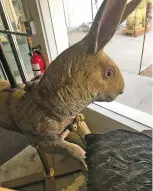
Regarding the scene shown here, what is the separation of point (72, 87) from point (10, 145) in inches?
33.4

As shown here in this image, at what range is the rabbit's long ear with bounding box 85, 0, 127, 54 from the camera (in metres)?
0.37

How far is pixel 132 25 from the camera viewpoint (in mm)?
838

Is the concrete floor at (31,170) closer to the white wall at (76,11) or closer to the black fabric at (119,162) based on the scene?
the black fabric at (119,162)

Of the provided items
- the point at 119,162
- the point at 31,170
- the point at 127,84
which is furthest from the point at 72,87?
the point at 31,170

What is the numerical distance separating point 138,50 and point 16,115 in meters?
0.65

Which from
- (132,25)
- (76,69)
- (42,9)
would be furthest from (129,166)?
(42,9)

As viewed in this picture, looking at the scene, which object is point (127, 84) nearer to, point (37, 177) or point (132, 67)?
point (132, 67)

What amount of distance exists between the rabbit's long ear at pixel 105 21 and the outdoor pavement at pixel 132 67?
0.51 m

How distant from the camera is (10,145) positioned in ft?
3.83

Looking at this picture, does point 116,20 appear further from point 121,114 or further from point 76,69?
point 121,114

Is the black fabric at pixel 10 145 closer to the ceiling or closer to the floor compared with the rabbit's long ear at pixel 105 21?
closer to the floor

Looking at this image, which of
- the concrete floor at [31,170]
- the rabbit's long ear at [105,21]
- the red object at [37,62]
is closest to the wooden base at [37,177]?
the concrete floor at [31,170]

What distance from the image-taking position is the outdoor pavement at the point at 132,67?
0.92m

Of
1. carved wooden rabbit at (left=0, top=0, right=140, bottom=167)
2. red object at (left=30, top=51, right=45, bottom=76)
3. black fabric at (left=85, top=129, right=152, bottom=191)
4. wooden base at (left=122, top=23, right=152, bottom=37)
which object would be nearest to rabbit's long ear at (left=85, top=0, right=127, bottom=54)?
carved wooden rabbit at (left=0, top=0, right=140, bottom=167)
